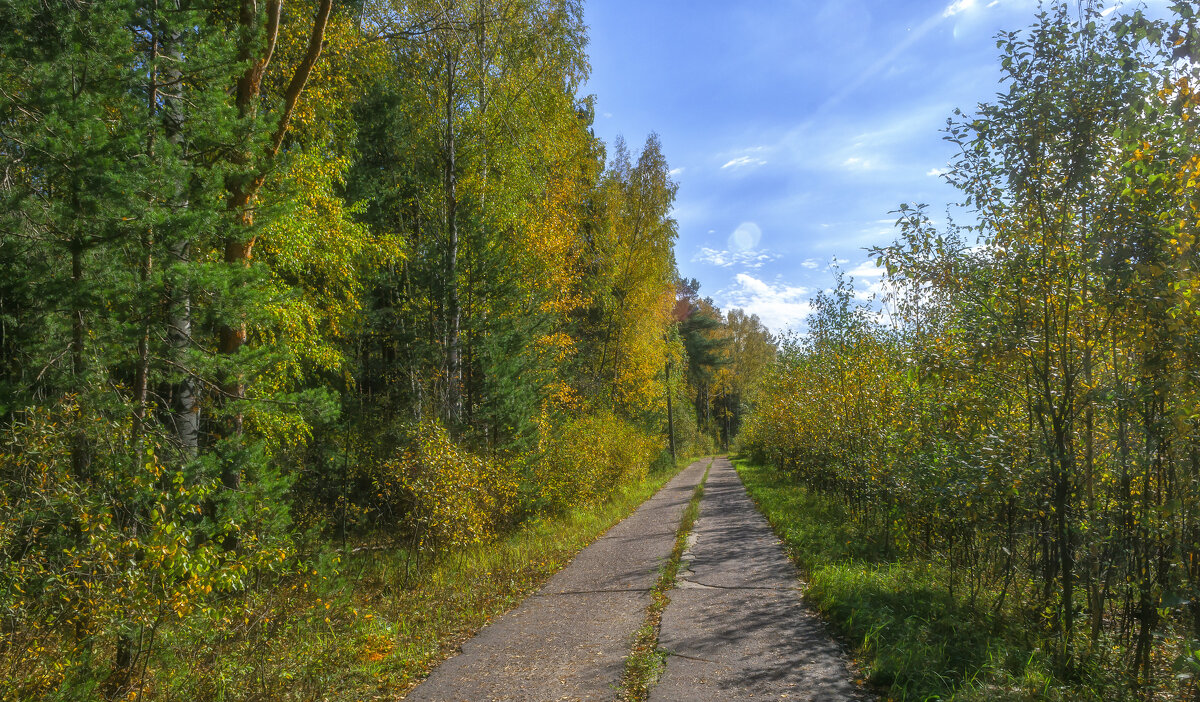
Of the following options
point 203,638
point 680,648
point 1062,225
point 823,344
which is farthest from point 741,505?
point 203,638

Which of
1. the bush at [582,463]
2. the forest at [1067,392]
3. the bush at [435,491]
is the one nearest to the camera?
the forest at [1067,392]

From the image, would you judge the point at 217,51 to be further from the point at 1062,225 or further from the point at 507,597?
the point at 1062,225

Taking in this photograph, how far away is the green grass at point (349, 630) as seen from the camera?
4.43m

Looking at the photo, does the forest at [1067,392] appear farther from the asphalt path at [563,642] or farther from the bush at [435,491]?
the bush at [435,491]

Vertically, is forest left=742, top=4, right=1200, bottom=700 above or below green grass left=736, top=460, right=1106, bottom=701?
above

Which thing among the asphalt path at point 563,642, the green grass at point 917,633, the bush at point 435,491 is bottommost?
the asphalt path at point 563,642

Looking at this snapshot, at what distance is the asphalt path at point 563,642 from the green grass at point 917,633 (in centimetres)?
199

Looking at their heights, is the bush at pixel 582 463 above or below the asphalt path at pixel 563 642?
above

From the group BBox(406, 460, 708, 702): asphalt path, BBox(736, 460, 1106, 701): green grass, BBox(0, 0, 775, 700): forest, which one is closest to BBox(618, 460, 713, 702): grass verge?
BBox(406, 460, 708, 702): asphalt path

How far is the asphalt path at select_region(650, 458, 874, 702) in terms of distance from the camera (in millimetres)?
4297

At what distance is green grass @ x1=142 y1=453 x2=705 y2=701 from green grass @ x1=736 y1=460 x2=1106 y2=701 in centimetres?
360

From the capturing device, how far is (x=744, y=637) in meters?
5.43

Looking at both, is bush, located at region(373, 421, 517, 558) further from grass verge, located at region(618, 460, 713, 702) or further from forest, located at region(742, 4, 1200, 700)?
forest, located at region(742, 4, 1200, 700)

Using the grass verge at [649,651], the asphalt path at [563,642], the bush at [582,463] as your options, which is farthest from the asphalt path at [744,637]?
the bush at [582,463]
